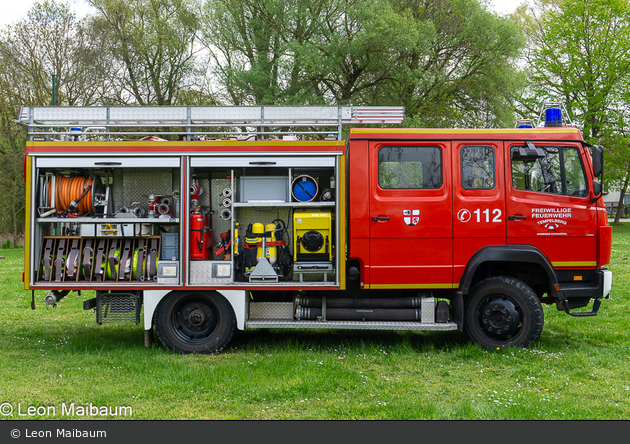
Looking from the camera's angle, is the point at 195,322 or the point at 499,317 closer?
the point at 499,317

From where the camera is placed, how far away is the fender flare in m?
6.51

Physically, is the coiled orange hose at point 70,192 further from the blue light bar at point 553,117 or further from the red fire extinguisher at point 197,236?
the blue light bar at point 553,117

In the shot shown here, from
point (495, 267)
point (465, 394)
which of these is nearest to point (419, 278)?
point (495, 267)

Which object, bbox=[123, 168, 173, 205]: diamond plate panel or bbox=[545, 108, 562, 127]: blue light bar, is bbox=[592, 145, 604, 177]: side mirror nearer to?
bbox=[545, 108, 562, 127]: blue light bar

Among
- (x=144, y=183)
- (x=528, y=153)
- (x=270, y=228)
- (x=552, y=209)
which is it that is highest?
(x=528, y=153)

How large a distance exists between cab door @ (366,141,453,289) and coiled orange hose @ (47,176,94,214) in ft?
12.3

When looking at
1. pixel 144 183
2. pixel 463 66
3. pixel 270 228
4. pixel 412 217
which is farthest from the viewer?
pixel 463 66

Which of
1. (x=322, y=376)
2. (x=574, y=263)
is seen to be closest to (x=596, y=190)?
(x=574, y=263)

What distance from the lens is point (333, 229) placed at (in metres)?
6.79

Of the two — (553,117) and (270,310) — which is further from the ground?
(553,117)

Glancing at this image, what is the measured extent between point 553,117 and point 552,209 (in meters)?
1.42

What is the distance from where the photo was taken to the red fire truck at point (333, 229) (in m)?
6.61

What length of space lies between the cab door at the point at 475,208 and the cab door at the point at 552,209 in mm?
130

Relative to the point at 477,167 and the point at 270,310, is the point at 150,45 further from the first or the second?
the point at 477,167
